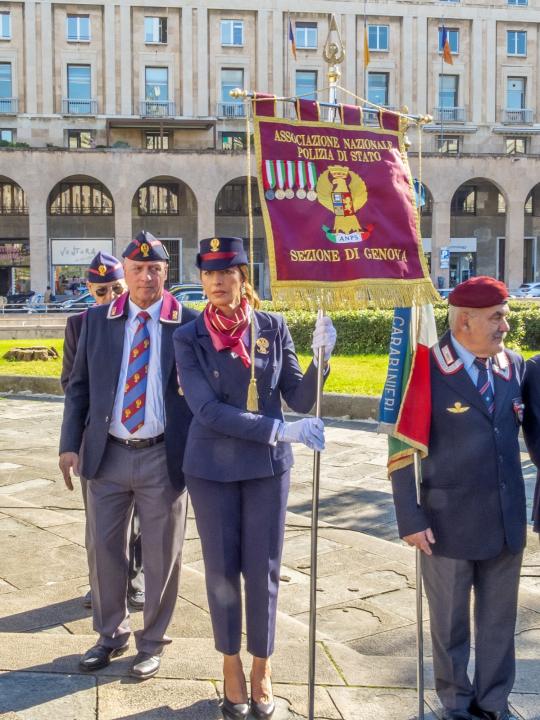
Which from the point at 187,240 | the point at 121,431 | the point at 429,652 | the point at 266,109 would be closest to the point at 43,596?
the point at 121,431

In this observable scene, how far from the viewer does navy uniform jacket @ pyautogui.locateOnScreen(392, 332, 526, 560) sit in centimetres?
388

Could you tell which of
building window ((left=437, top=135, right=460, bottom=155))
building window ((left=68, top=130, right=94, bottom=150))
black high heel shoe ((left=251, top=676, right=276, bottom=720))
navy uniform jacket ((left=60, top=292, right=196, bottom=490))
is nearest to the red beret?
navy uniform jacket ((left=60, top=292, right=196, bottom=490))

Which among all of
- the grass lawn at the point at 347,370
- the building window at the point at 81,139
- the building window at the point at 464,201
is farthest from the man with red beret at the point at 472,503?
the building window at the point at 464,201

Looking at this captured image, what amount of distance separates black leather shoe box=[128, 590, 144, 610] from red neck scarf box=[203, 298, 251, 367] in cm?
204

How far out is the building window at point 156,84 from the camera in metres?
49.6

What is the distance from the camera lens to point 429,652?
4.83m

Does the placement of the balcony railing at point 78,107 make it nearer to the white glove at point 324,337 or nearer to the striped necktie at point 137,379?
the striped necktie at point 137,379

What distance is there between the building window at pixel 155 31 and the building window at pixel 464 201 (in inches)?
718

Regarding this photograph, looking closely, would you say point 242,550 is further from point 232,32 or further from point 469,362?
point 232,32

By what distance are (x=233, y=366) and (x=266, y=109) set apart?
1105mm

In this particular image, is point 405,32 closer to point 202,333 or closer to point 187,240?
point 187,240

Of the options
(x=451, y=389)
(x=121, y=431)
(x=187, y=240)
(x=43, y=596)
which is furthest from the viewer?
(x=187, y=240)

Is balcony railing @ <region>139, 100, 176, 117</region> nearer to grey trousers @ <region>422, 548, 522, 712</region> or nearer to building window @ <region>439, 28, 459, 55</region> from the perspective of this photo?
building window @ <region>439, 28, 459, 55</region>

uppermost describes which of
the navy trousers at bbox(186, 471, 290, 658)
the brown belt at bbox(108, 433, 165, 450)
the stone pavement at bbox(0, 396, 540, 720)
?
the brown belt at bbox(108, 433, 165, 450)
